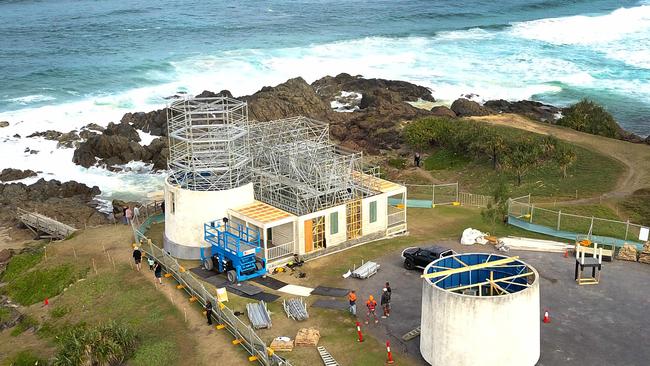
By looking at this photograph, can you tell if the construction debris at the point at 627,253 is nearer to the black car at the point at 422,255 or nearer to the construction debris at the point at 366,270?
the black car at the point at 422,255

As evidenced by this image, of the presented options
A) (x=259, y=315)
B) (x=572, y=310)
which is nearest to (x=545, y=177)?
(x=572, y=310)

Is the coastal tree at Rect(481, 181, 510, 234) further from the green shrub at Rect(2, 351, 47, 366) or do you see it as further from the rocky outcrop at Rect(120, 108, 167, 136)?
the rocky outcrop at Rect(120, 108, 167, 136)

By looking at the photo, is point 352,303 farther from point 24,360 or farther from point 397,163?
point 397,163

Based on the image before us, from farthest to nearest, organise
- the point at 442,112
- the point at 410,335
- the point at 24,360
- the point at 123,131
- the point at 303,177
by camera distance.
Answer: the point at 442,112 < the point at 123,131 < the point at 303,177 < the point at 24,360 < the point at 410,335

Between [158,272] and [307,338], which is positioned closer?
[307,338]

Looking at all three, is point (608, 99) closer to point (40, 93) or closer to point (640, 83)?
point (640, 83)

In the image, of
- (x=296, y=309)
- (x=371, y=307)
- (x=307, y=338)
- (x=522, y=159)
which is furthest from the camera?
(x=522, y=159)
